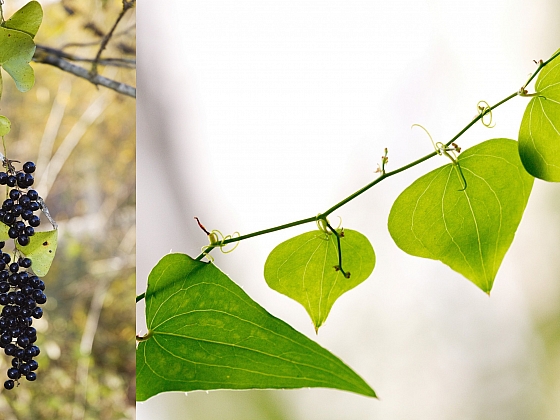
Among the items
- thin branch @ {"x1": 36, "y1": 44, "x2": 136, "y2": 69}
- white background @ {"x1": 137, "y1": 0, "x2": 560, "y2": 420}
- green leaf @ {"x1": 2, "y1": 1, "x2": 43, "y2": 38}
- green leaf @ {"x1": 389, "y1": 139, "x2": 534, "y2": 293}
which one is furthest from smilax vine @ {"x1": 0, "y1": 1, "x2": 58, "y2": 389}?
white background @ {"x1": 137, "y1": 0, "x2": 560, "y2": 420}

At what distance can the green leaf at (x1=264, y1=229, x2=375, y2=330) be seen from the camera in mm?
403

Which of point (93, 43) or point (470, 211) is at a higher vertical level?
point (93, 43)

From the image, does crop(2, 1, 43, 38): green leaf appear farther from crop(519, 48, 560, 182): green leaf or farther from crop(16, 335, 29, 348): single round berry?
crop(519, 48, 560, 182): green leaf

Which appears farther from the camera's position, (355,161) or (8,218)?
(355,161)

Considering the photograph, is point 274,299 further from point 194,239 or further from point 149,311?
point 149,311

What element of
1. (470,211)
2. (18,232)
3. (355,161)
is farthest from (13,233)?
(355,161)

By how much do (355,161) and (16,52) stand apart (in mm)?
475

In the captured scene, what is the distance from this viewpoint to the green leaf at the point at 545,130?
13.6 inches

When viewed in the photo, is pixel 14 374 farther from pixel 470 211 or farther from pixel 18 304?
pixel 470 211

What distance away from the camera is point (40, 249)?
35 centimetres

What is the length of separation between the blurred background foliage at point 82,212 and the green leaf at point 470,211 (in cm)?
27

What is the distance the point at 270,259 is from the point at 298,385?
→ 0.12m

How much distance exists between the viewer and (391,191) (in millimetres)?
719

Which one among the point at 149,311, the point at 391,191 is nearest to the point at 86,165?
the point at 149,311
